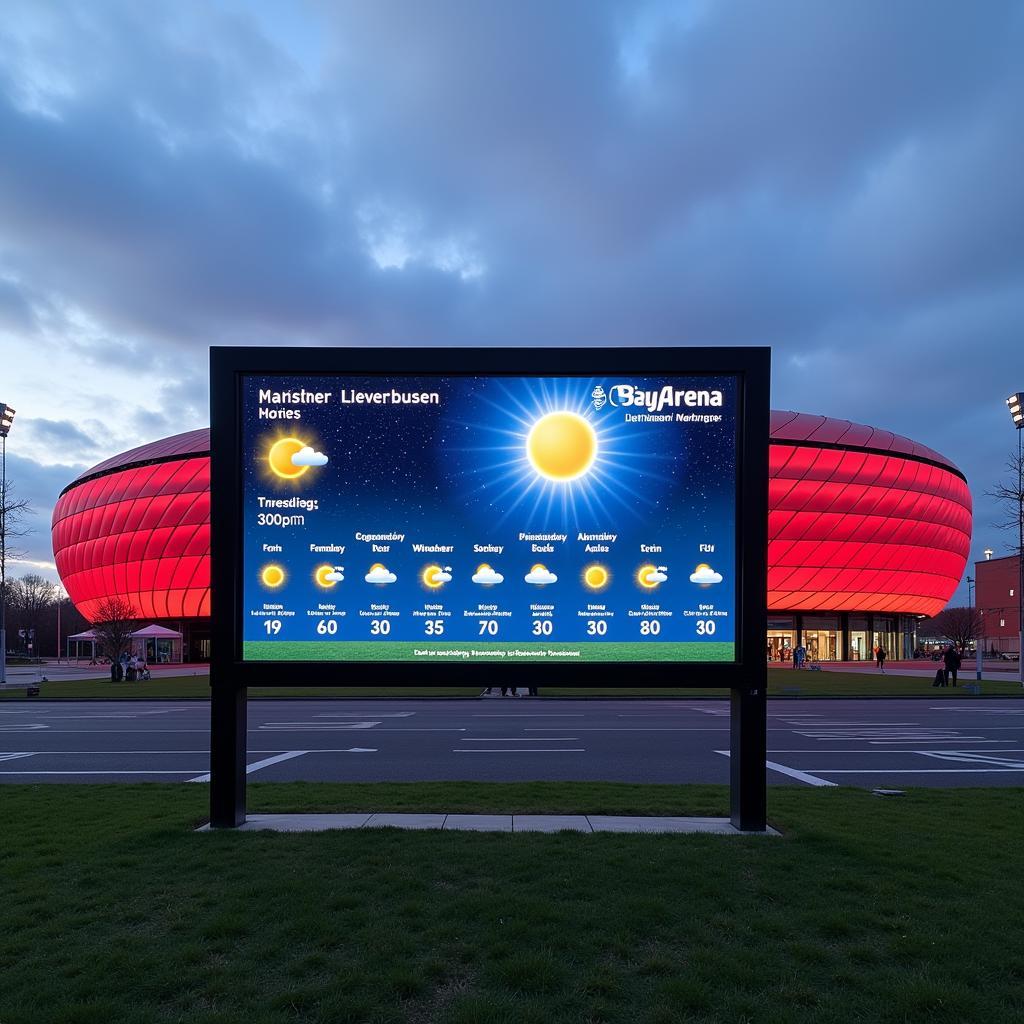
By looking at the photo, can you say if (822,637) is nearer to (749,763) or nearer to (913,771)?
(913,771)

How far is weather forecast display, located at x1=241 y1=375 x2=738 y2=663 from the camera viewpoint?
316 inches

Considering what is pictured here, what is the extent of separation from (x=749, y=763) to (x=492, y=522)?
3640 mm

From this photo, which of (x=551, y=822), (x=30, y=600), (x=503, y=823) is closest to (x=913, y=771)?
(x=551, y=822)

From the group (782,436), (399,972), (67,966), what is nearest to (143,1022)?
(67,966)

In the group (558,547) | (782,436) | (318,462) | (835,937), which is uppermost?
(782,436)

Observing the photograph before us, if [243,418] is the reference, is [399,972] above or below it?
below

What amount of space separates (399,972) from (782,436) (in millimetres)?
66375

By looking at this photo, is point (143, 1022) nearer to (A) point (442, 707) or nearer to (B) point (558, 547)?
(B) point (558, 547)

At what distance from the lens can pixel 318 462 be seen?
8250mm

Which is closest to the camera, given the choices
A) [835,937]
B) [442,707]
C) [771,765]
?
[835,937]

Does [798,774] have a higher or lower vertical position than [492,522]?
lower

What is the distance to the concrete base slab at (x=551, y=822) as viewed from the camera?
7625 millimetres

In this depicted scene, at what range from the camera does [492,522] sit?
26.6 feet

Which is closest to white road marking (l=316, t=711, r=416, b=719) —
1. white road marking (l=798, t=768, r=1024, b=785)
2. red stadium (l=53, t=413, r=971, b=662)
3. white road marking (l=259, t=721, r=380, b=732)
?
white road marking (l=259, t=721, r=380, b=732)
